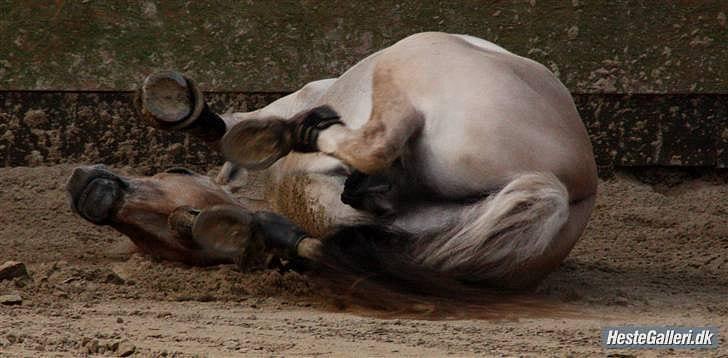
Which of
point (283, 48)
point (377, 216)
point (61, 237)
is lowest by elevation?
point (61, 237)

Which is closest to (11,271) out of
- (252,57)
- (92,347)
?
(92,347)

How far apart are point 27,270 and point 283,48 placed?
184 cm

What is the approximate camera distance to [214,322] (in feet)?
10.5

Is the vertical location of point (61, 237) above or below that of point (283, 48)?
below

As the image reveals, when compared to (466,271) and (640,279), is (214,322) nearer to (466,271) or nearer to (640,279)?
(466,271)

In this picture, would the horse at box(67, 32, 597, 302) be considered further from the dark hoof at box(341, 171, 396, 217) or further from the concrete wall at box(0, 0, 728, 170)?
the concrete wall at box(0, 0, 728, 170)

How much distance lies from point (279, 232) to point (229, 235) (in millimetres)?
136

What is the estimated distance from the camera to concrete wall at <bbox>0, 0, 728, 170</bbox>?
539 cm

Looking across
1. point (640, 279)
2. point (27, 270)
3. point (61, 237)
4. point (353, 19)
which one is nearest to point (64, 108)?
point (61, 237)

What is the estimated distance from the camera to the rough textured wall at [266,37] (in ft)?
17.7

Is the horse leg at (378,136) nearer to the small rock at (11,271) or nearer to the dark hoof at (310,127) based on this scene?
the dark hoof at (310,127)

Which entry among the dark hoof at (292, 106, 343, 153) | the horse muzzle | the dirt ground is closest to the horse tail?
the dirt ground

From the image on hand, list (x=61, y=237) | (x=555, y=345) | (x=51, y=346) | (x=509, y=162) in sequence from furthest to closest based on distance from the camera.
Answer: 1. (x=61, y=237)
2. (x=509, y=162)
3. (x=555, y=345)
4. (x=51, y=346)

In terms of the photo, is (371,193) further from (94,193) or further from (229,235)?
(94,193)
